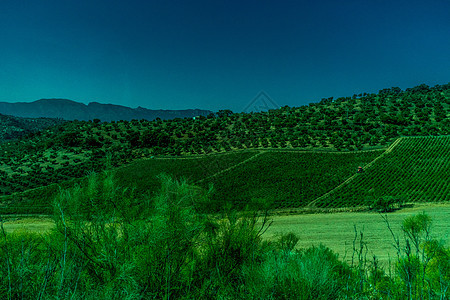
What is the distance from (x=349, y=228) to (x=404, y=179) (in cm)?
2538

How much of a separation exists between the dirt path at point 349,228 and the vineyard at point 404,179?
5.90 m

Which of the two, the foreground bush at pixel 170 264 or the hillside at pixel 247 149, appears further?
the hillside at pixel 247 149

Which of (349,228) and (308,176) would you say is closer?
(349,228)

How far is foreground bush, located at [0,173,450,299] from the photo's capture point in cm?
471

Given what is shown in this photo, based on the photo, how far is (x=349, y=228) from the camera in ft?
90.6

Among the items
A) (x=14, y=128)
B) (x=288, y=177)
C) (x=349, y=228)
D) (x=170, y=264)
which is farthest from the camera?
(x=14, y=128)

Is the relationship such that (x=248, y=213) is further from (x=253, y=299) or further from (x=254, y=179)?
(x=254, y=179)

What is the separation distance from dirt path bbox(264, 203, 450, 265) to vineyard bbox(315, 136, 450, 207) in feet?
19.3

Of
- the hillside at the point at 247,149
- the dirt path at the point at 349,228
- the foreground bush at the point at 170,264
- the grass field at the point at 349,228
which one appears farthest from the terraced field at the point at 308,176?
the foreground bush at the point at 170,264

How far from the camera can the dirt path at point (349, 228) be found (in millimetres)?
20734

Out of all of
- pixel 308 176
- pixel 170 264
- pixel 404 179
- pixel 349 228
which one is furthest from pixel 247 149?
pixel 170 264

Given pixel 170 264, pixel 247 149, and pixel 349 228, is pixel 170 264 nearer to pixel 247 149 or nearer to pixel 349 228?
pixel 349 228

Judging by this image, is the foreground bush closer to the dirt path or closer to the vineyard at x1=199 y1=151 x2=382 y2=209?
the dirt path

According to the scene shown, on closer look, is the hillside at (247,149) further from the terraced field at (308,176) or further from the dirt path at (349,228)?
the dirt path at (349,228)
